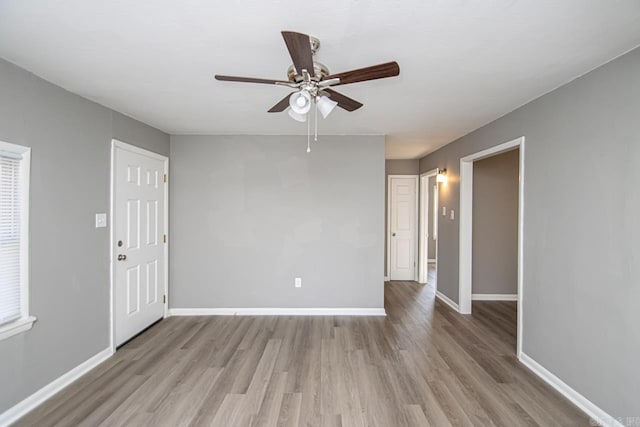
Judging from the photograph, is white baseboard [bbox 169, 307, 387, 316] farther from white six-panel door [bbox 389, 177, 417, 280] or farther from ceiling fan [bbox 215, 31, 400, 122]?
ceiling fan [bbox 215, 31, 400, 122]

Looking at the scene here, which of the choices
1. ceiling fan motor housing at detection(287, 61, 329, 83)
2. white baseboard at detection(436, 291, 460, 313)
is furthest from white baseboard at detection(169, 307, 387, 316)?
ceiling fan motor housing at detection(287, 61, 329, 83)

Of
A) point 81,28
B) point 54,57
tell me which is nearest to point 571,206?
point 81,28

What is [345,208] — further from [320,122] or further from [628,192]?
[628,192]

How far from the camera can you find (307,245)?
382 cm

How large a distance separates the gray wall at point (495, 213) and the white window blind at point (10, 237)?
202 inches

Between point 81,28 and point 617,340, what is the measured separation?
12.1ft

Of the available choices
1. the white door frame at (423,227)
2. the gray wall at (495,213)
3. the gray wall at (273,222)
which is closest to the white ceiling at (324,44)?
the gray wall at (273,222)

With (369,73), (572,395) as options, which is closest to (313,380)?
(572,395)

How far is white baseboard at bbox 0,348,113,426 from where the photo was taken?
189 centimetres

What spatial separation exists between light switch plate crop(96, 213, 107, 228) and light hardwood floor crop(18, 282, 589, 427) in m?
1.27

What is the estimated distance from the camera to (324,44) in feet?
5.48

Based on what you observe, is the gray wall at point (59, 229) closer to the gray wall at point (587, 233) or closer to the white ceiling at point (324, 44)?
the white ceiling at point (324, 44)

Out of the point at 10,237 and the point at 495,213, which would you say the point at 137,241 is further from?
the point at 495,213

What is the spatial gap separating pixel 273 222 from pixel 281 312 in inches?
47.7
